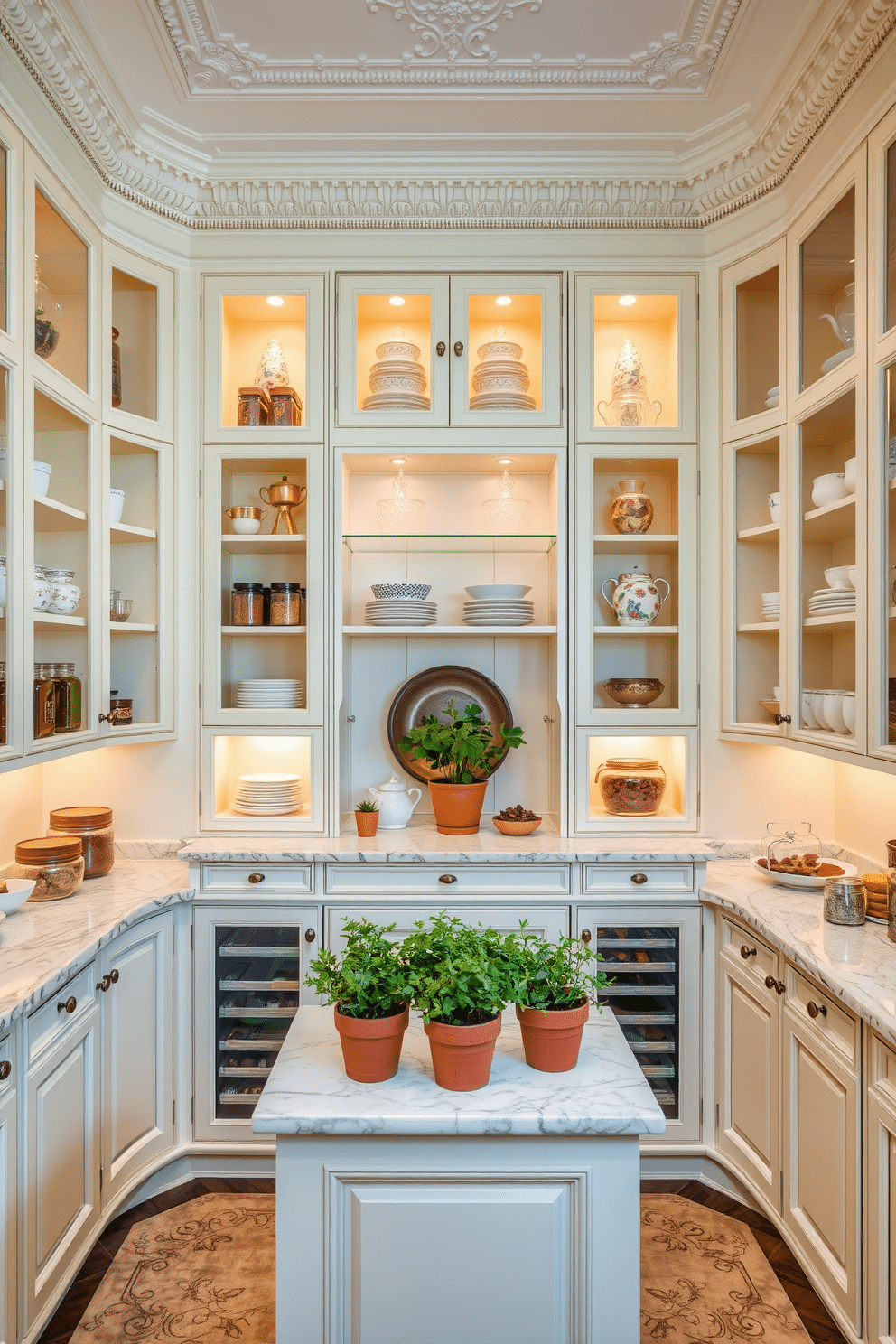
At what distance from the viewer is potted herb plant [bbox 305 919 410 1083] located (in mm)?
1411

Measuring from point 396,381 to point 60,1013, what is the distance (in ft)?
6.91

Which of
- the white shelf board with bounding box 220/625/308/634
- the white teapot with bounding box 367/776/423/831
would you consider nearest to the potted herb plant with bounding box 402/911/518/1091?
the white teapot with bounding box 367/776/423/831

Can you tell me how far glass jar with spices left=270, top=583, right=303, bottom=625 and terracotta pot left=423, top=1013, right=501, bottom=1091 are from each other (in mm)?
1734

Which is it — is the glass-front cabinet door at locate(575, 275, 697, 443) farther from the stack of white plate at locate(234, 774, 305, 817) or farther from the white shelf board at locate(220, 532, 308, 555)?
the stack of white plate at locate(234, 774, 305, 817)

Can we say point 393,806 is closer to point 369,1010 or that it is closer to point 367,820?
point 367,820

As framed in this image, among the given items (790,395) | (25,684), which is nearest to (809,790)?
(790,395)

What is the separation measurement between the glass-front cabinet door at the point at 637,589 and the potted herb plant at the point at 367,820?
0.76 metres

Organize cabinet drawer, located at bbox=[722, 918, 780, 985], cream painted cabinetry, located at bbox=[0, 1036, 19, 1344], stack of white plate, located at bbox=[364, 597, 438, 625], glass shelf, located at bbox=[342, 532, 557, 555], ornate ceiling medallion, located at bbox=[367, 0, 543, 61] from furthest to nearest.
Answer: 1. glass shelf, located at bbox=[342, 532, 557, 555]
2. stack of white plate, located at bbox=[364, 597, 438, 625]
3. cabinet drawer, located at bbox=[722, 918, 780, 985]
4. ornate ceiling medallion, located at bbox=[367, 0, 543, 61]
5. cream painted cabinetry, located at bbox=[0, 1036, 19, 1344]

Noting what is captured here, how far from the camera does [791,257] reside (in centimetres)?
255

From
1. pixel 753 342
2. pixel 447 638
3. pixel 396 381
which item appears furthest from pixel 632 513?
pixel 396 381

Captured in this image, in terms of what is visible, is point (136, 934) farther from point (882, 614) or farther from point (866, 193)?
point (866, 193)

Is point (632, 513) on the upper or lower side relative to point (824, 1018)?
upper

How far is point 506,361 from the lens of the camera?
2.88 metres

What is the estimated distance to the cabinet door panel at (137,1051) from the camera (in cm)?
230
